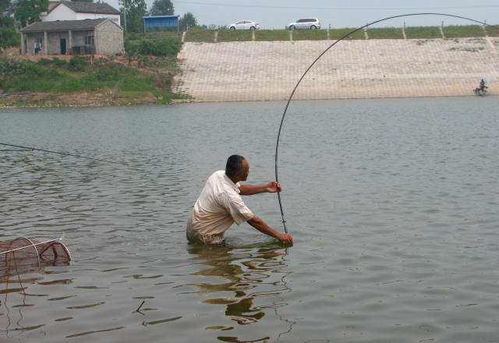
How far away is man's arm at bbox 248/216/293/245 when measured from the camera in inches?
380

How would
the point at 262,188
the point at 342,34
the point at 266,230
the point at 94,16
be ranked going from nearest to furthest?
1. the point at 266,230
2. the point at 262,188
3. the point at 342,34
4. the point at 94,16

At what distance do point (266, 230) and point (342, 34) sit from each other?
59894 mm

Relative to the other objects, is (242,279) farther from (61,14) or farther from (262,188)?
(61,14)

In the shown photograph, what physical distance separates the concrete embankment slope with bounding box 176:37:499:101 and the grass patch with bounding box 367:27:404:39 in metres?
1.47

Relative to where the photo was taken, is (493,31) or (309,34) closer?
(493,31)

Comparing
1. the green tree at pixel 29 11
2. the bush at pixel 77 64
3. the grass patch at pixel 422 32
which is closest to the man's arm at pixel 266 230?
the bush at pixel 77 64

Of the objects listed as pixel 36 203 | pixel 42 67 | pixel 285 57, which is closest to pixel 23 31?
pixel 42 67

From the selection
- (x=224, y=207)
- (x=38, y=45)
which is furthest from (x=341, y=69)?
(x=224, y=207)

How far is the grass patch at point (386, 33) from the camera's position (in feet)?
217

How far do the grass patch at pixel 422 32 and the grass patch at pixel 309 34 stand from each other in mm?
7142

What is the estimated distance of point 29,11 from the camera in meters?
74.1

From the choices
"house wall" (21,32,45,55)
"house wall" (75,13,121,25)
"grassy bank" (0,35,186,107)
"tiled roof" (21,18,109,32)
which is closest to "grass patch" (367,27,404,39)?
"grassy bank" (0,35,186,107)

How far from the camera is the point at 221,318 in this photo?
7.34 m

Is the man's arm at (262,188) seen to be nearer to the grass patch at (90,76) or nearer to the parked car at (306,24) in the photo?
the grass patch at (90,76)
